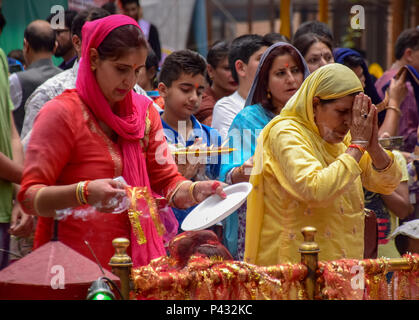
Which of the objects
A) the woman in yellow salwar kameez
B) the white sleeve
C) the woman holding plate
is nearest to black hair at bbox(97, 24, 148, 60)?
the woman holding plate

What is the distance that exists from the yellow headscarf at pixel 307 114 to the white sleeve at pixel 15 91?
1171 millimetres

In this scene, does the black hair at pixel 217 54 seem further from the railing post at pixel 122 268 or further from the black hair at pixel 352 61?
the railing post at pixel 122 268

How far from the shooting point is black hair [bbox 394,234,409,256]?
3.23 meters

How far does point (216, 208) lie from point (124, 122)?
1.46 feet

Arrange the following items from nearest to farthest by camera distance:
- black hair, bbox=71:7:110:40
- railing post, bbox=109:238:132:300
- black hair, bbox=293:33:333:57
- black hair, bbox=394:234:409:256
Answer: railing post, bbox=109:238:132:300, black hair, bbox=394:234:409:256, black hair, bbox=71:7:110:40, black hair, bbox=293:33:333:57

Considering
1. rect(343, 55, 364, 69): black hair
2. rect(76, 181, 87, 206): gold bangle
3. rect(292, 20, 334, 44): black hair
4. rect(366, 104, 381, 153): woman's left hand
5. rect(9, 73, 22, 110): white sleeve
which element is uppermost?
rect(292, 20, 334, 44): black hair

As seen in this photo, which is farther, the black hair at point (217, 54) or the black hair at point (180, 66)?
Answer: the black hair at point (217, 54)

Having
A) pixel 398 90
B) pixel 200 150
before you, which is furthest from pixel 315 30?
pixel 200 150

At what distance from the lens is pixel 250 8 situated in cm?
782

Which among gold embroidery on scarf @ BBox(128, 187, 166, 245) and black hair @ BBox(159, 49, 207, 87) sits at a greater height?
black hair @ BBox(159, 49, 207, 87)

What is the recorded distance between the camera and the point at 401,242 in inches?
130

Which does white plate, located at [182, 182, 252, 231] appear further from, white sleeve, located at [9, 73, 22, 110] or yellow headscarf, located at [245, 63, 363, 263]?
white sleeve, located at [9, 73, 22, 110]

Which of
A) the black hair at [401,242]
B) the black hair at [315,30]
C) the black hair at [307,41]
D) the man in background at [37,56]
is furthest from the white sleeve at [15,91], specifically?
the black hair at [401,242]

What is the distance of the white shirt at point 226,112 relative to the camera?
12.4ft
